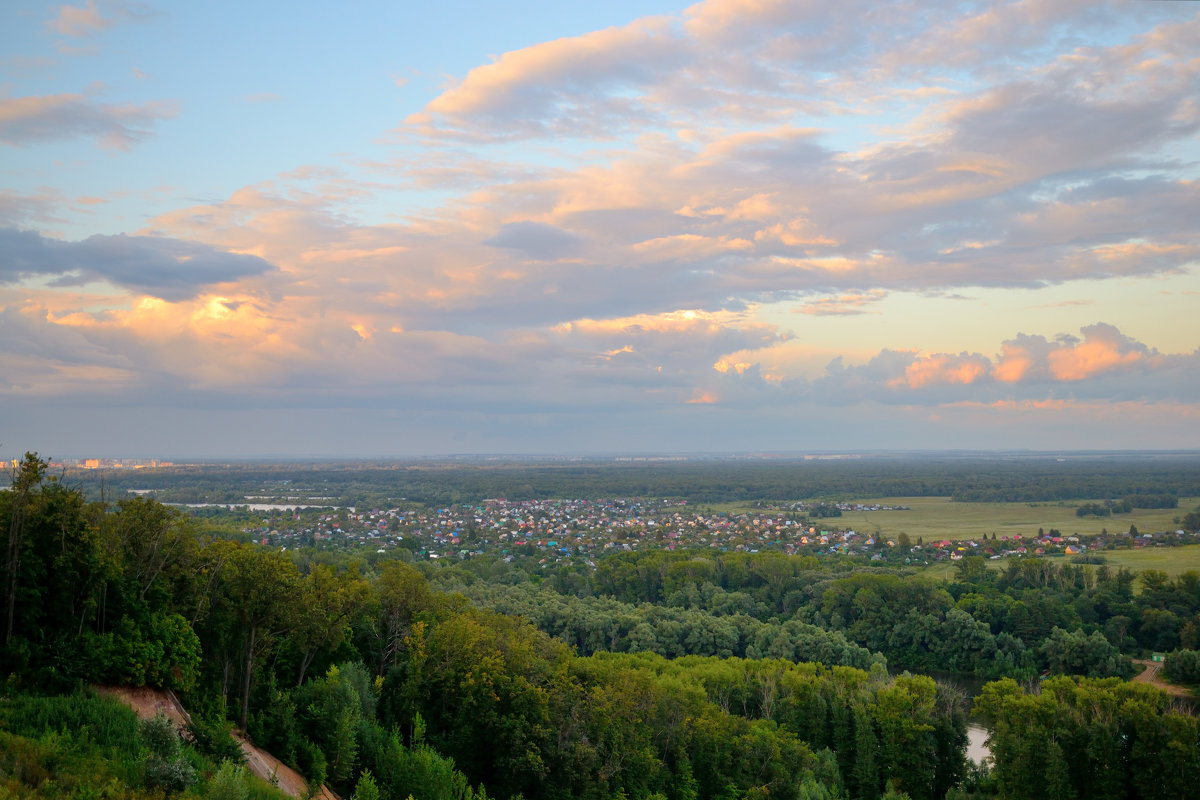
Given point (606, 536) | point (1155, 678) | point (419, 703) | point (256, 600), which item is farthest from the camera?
point (606, 536)

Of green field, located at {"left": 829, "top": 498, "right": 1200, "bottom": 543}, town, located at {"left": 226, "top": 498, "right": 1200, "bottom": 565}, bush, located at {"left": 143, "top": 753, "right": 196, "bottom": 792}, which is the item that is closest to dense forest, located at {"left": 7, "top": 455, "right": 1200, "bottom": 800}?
bush, located at {"left": 143, "top": 753, "right": 196, "bottom": 792}

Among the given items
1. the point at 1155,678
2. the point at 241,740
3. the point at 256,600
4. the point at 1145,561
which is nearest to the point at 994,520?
the point at 1145,561

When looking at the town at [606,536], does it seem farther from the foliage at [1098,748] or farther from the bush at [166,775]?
the bush at [166,775]

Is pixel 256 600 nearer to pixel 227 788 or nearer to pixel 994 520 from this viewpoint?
pixel 227 788

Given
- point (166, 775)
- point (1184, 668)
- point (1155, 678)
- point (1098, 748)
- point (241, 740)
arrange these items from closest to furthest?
point (166, 775), point (241, 740), point (1098, 748), point (1184, 668), point (1155, 678)

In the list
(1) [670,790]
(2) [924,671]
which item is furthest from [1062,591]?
(1) [670,790]

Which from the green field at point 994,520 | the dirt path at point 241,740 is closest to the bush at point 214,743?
the dirt path at point 241,740

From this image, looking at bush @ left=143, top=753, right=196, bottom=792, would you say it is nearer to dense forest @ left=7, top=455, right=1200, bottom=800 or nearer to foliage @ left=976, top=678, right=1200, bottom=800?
dense forest @ left=7, top=455, right=1200, bottom=800
